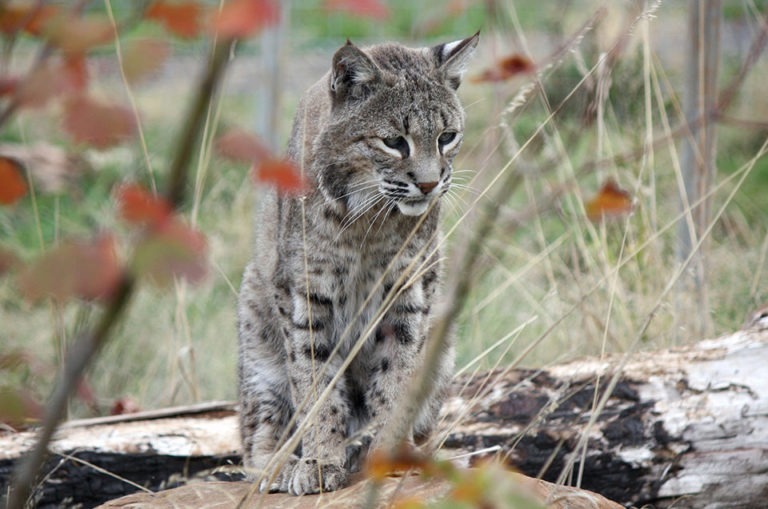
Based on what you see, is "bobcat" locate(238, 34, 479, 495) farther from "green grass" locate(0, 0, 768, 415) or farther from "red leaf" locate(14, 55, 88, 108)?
"red leaf" locate(14, 55, 88, 108)

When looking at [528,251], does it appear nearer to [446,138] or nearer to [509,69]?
[446,138]

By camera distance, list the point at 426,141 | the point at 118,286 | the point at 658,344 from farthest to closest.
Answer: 1. the point at 658,344
2. the point at 426,141
3. the point at 118,286

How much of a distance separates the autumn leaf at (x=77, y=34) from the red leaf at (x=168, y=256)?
304 millimetres

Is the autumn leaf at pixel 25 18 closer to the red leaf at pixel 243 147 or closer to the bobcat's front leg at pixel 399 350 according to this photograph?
the red leaf at pixel 243 147

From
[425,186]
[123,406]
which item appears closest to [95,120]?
[425,186]

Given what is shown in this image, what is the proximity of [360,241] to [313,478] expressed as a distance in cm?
89

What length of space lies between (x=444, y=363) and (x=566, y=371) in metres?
0.51

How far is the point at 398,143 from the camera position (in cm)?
365

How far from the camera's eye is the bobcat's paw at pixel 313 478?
3.48 metres

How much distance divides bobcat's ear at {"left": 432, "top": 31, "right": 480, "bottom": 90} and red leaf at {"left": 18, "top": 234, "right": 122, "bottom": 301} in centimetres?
245

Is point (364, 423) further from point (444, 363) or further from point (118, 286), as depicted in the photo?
point (118, 286)

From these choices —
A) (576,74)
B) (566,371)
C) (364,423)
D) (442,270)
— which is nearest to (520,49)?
(442,270)

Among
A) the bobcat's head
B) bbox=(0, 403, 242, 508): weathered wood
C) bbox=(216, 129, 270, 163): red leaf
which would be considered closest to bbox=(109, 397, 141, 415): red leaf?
bbox=(0, 403, 242, 508): weathered wood

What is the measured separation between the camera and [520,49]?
493 centimetres
